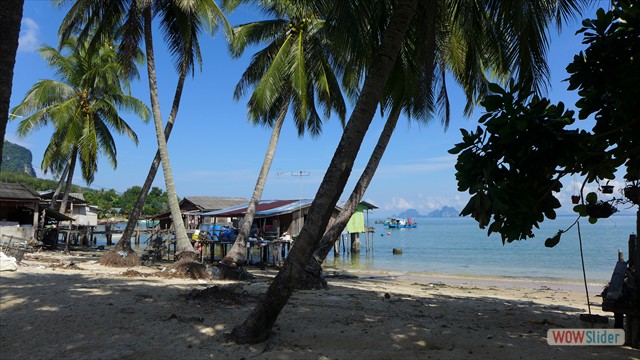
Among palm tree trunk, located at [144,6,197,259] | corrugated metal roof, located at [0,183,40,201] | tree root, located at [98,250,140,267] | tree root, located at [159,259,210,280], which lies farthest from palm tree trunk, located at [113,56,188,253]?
corrugated metal roof, located at [0,183,40,201]

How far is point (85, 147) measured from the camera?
2233cm

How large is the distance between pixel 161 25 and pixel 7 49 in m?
11.6

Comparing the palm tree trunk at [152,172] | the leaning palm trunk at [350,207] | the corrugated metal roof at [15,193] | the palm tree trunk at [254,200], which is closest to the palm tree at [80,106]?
the corrugated metal roof at [15,193]

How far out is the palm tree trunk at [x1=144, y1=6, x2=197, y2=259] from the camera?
13.7 m

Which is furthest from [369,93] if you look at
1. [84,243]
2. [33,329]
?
[84,243]

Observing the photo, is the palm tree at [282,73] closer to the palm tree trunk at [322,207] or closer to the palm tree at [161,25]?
the palm tree at [161,25]

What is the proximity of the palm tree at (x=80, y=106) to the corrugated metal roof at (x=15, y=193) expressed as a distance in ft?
8.96

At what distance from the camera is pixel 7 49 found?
400 centimetres

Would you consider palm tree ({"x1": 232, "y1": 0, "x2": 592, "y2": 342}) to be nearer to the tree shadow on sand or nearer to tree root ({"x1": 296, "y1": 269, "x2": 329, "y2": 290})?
the tree shadow on sand

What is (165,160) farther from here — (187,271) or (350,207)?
(350,207)

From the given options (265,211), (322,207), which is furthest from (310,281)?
(265,211)

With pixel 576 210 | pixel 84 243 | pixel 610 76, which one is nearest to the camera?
pixel 610 76

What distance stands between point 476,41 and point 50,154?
81.8 ft

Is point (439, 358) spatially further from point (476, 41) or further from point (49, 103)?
point (49, 103)
